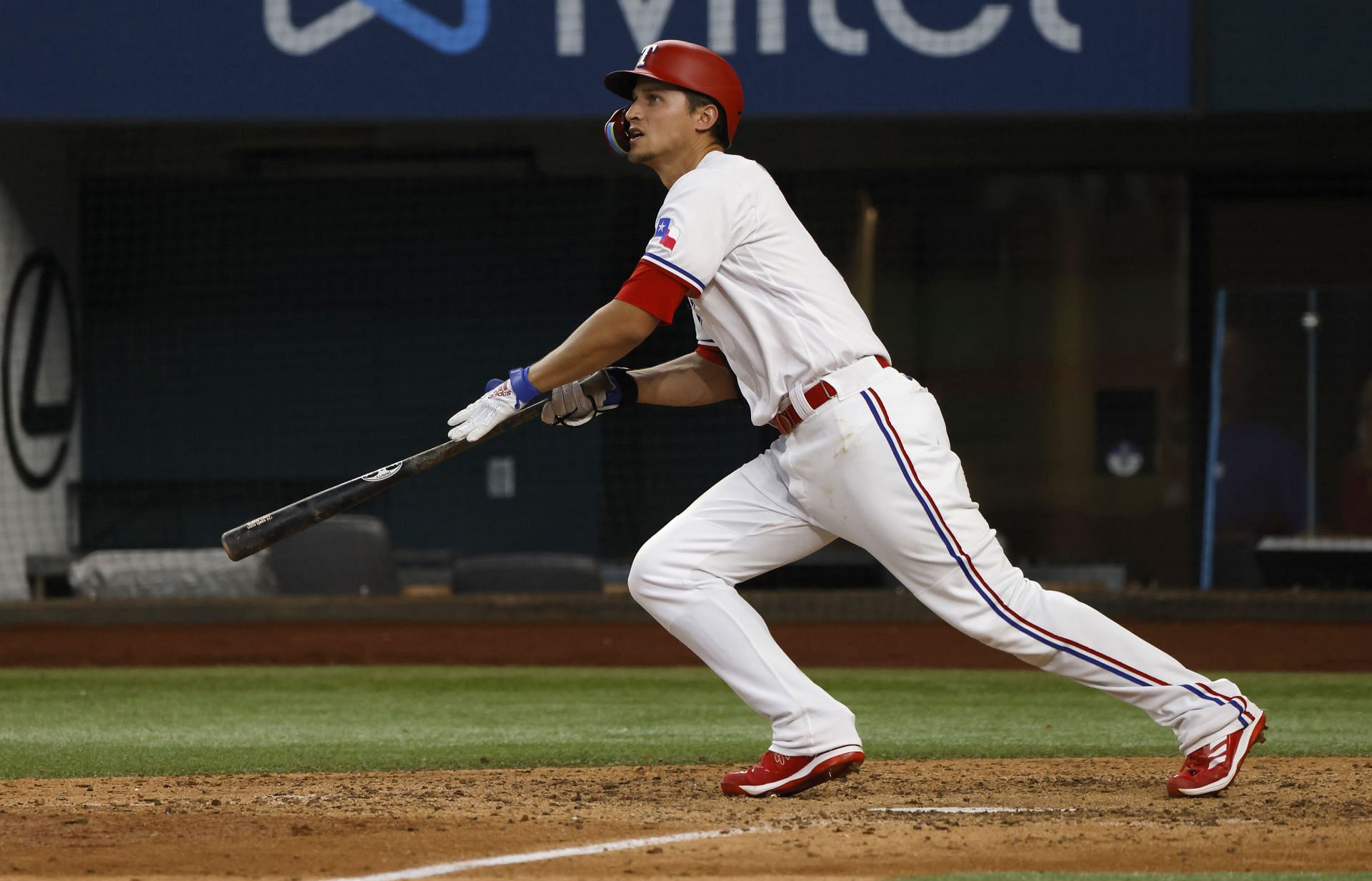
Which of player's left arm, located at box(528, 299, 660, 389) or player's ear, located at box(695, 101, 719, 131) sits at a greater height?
player's ear, located at box(695, 101, 719, 131)

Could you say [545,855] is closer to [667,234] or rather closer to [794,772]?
[794,772]

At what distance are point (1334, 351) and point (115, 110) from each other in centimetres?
739

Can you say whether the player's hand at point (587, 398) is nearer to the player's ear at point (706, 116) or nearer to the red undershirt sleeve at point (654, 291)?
the red undershirt sleeve at point (654, 291)

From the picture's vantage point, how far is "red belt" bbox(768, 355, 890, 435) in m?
3.80

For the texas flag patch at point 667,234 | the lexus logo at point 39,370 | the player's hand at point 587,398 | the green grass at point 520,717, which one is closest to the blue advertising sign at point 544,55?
the lexus logo at point 39,370

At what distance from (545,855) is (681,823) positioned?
1.40 ft

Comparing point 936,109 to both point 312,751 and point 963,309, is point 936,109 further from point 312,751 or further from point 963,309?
point 312,751

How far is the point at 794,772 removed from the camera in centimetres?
402

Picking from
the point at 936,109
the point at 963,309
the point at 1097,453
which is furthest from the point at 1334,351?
the point at 936,109

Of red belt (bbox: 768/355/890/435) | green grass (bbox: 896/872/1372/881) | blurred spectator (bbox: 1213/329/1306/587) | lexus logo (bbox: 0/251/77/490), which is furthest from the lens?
lexus logo (bbox: 0/251/77/490)

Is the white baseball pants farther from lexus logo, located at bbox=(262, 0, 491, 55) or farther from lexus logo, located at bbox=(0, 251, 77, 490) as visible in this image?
lexus logo, located at bbox=(0, 251, 77, 490)

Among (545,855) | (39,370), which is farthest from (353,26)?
(545,855)

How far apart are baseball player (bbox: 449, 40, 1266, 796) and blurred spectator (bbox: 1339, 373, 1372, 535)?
22.5 feet

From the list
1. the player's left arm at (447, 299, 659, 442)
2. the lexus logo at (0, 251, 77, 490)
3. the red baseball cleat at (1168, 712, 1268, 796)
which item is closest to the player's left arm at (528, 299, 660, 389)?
the player's left arm at (447, 299, 659, 442)
